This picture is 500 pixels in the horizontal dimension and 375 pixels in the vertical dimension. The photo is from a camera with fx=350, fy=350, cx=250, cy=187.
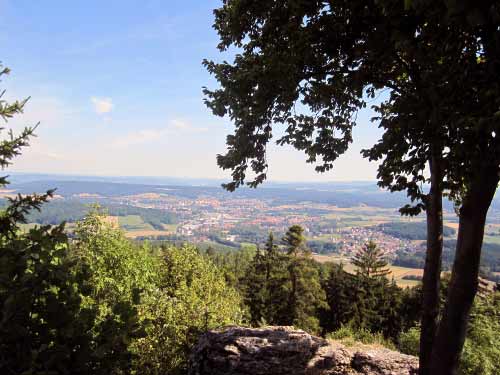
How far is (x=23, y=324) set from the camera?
4.63m

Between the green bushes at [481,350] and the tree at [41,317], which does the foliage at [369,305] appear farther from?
the tree at [41,317]

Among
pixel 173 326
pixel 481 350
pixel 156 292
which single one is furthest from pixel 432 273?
pixel 156 292

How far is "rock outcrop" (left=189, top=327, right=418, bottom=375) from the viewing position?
40.5 feet

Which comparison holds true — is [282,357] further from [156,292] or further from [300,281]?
[300,281]

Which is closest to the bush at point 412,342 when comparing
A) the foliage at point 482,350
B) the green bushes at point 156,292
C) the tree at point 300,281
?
the foliage at point 482,350

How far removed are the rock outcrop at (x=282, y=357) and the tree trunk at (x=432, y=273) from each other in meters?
5.02

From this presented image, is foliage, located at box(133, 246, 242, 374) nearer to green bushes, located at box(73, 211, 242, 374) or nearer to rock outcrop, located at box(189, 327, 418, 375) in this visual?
green bushes, located at box(73, 211, 242, 374)

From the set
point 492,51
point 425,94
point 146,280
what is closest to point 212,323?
point 146,280

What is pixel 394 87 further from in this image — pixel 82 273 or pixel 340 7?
pixel 82 273

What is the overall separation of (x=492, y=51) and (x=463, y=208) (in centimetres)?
297

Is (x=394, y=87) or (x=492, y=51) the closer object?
(x=492, y=51)

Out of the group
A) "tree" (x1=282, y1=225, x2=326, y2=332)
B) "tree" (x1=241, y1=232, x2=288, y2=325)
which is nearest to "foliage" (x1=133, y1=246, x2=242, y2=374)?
"tree" (x1=282, y1=225, x2=326, y2=332)

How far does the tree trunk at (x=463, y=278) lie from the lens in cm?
659

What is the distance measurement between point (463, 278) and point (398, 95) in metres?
4.63
